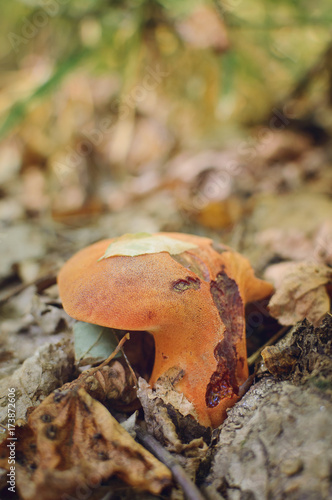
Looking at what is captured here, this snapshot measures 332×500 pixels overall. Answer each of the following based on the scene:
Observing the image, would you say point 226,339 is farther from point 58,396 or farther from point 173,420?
point 58,396

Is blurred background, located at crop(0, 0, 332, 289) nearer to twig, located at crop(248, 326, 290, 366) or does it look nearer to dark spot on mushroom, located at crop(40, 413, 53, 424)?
twig, located at crop(248, 326, 290, 366)

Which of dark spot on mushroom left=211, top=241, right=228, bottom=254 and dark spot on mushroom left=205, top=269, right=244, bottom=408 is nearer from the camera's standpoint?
dark spot on mushroom left=205, top=269, right=244, bottom=408

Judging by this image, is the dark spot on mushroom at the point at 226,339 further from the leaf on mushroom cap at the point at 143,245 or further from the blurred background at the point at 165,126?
the blurred background at the point at 165,126

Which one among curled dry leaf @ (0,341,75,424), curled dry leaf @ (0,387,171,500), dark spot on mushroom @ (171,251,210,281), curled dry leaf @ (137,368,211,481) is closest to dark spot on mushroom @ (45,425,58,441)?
curled dry leaf @ (0,387,171,500)

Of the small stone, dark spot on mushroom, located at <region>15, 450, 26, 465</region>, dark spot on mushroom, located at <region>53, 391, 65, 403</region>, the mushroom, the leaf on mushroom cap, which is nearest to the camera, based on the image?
the small stone

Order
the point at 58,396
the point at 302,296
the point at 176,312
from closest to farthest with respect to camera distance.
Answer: the point at 58,396 → the point at 176,312 → the point at 302,296

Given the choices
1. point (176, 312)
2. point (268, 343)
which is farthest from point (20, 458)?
point (268, 343)

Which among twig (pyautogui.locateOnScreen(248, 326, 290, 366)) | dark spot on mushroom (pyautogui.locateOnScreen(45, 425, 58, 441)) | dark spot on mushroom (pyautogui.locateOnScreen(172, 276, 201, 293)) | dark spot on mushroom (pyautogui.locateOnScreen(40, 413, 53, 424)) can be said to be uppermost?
dark spot on mushroom (pyautogui.locateOnScreen(172, 276, 201, 293))

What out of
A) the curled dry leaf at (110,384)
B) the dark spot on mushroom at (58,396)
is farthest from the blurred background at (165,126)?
the dark spot on mushroom at (58,396)
